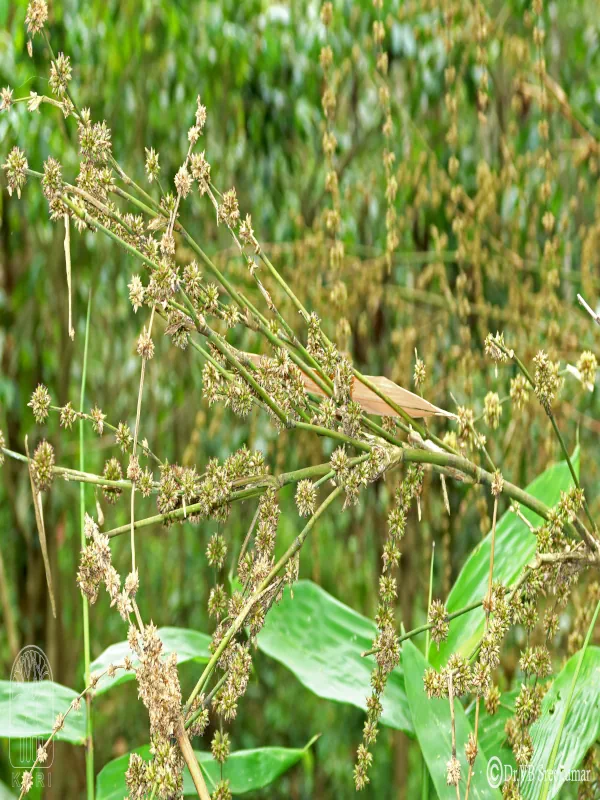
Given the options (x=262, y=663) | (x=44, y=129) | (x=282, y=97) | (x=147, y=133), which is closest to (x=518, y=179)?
(x=282, y=97)

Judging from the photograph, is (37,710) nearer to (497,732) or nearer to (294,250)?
(497,732)

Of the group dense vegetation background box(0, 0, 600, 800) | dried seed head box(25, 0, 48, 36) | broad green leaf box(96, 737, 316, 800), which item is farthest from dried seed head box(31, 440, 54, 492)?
dense vegetation background box(0, 0, 600, 800)

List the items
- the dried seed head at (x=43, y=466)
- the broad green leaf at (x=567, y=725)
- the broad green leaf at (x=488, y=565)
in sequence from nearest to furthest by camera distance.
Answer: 1. the dried seed head at (x=43, y=466)
2. the broad green leaf at (x=567, y=725)
3. the broad green leaf at (x=488, y=565)

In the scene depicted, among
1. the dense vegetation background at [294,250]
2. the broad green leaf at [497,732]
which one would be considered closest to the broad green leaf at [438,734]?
the broad green leaf at [497,732]

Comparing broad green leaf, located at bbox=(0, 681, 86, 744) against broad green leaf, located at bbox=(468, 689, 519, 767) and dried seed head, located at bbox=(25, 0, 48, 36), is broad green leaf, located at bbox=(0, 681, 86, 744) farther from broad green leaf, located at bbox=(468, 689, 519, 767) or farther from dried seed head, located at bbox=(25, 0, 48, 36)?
dried seed head, located at bbox=(25, 0, 48, 36)

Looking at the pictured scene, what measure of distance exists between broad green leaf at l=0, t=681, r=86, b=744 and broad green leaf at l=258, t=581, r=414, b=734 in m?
0.13

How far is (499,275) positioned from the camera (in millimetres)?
1095

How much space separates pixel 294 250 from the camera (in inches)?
42.3

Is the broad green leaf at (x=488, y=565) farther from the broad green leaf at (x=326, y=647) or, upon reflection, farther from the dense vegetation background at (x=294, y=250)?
the dense vegetation background at (x=294, y=250)

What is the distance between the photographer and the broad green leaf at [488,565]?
617 millimetres

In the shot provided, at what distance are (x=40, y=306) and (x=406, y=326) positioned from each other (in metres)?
0.45

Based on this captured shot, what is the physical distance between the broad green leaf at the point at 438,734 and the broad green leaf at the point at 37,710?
0.70ft

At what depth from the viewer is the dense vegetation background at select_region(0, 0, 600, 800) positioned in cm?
109

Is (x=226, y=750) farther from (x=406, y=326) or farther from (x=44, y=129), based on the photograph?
(x=44, y=129)
